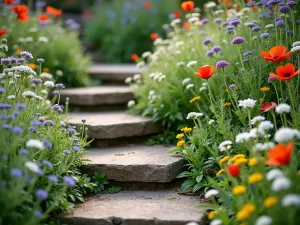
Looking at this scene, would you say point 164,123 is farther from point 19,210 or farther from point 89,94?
point 19,210

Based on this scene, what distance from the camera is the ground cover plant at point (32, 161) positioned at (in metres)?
2.83

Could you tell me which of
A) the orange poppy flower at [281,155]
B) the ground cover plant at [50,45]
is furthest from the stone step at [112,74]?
the orange poppy flower at [281,155]

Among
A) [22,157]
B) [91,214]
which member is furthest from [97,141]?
[22,157]

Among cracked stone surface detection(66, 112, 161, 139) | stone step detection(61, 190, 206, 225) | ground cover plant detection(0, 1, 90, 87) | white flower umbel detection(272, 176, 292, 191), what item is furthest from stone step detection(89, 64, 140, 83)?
white flower umbel detection(272, 176, 292, 191)

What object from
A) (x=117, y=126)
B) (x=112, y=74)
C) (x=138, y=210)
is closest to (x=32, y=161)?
(x=138, y=210)

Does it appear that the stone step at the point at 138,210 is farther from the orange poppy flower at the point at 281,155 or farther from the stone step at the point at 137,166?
the orange poppy flower at the point at 281,155

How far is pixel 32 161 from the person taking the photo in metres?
3.42

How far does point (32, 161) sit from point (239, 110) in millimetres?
1826

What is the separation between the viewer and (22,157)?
303 cm

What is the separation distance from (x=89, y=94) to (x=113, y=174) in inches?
72.9

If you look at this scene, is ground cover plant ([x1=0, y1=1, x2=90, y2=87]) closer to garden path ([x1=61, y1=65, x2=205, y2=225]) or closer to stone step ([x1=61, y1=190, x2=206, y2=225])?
garden path ([x1=61, y1=65, x2=205, y2=225])

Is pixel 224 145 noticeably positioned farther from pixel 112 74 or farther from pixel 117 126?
pixel 112 74

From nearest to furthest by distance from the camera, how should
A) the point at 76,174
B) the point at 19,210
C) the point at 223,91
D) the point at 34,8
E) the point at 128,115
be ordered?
1. the point at 19,210
2. the point at 76,174
3. the point at 223,91
4. the point at 128,115
5. the point at 34,8

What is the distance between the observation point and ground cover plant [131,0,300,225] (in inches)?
107
